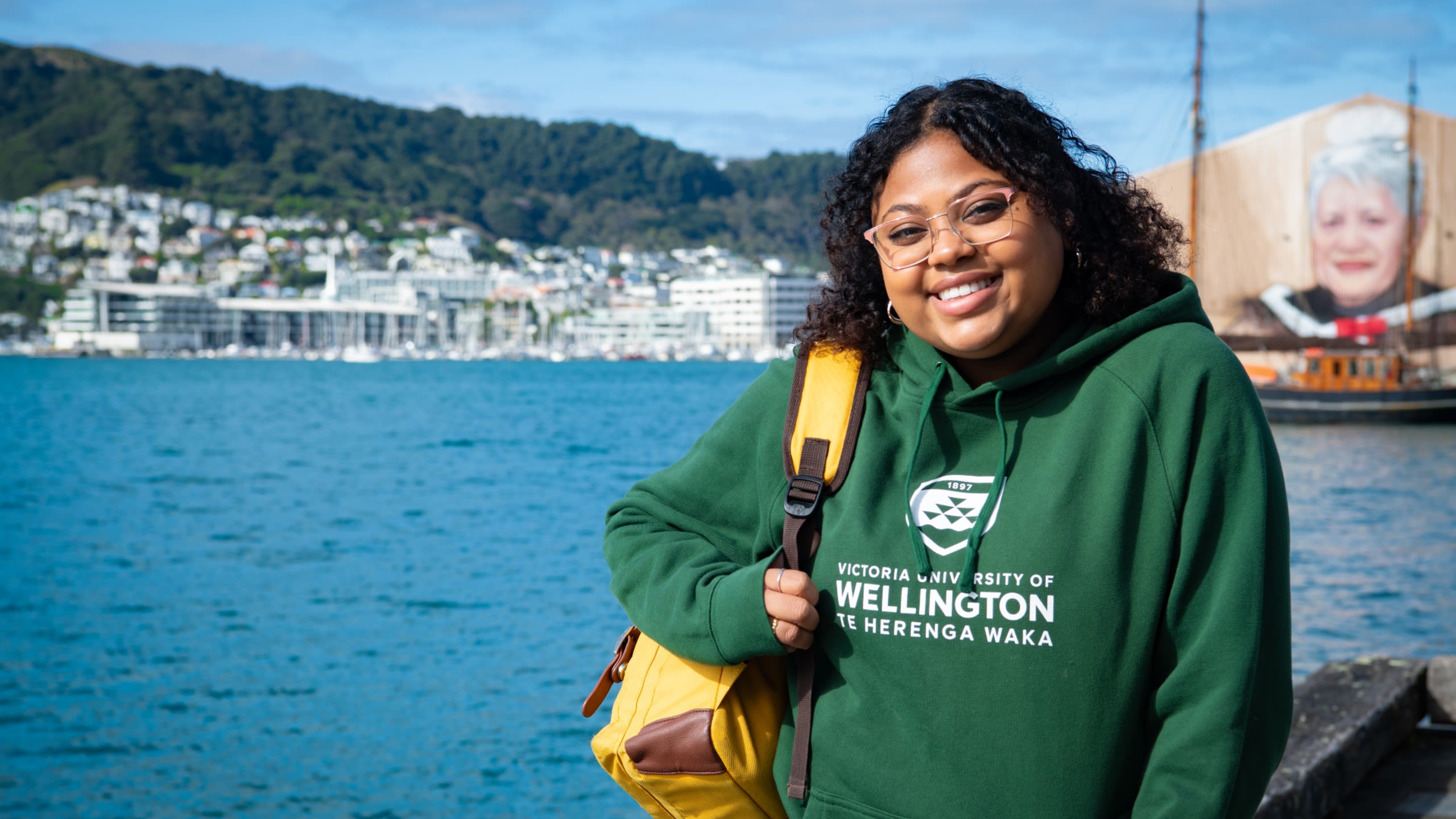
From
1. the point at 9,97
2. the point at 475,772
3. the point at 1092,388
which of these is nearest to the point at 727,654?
the point at 1092,388

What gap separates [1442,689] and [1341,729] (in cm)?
74

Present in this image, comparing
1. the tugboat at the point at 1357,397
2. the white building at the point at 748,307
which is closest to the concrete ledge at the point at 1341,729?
the tugboat at the point at 1357,397

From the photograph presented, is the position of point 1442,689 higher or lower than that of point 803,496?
lower

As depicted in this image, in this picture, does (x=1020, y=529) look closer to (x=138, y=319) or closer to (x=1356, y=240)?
(x=1356, y=240)

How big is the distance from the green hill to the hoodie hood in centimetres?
16772

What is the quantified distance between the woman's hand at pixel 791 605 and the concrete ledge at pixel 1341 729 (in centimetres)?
164

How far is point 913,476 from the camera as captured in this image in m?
1.37

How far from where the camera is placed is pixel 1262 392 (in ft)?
104

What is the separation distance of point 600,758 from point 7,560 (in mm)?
14798

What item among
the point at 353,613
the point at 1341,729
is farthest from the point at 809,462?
the point at 353,613

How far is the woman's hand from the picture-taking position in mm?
1353

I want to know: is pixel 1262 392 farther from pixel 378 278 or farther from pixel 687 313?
pixel 378 278

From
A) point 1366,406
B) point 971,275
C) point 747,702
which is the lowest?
point 1366,406

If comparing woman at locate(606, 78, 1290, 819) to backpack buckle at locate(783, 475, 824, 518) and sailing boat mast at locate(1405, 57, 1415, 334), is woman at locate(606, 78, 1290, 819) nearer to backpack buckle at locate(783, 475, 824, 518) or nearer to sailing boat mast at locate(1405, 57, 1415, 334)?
backpack buckle at locate(783, 475, 824, 518)
